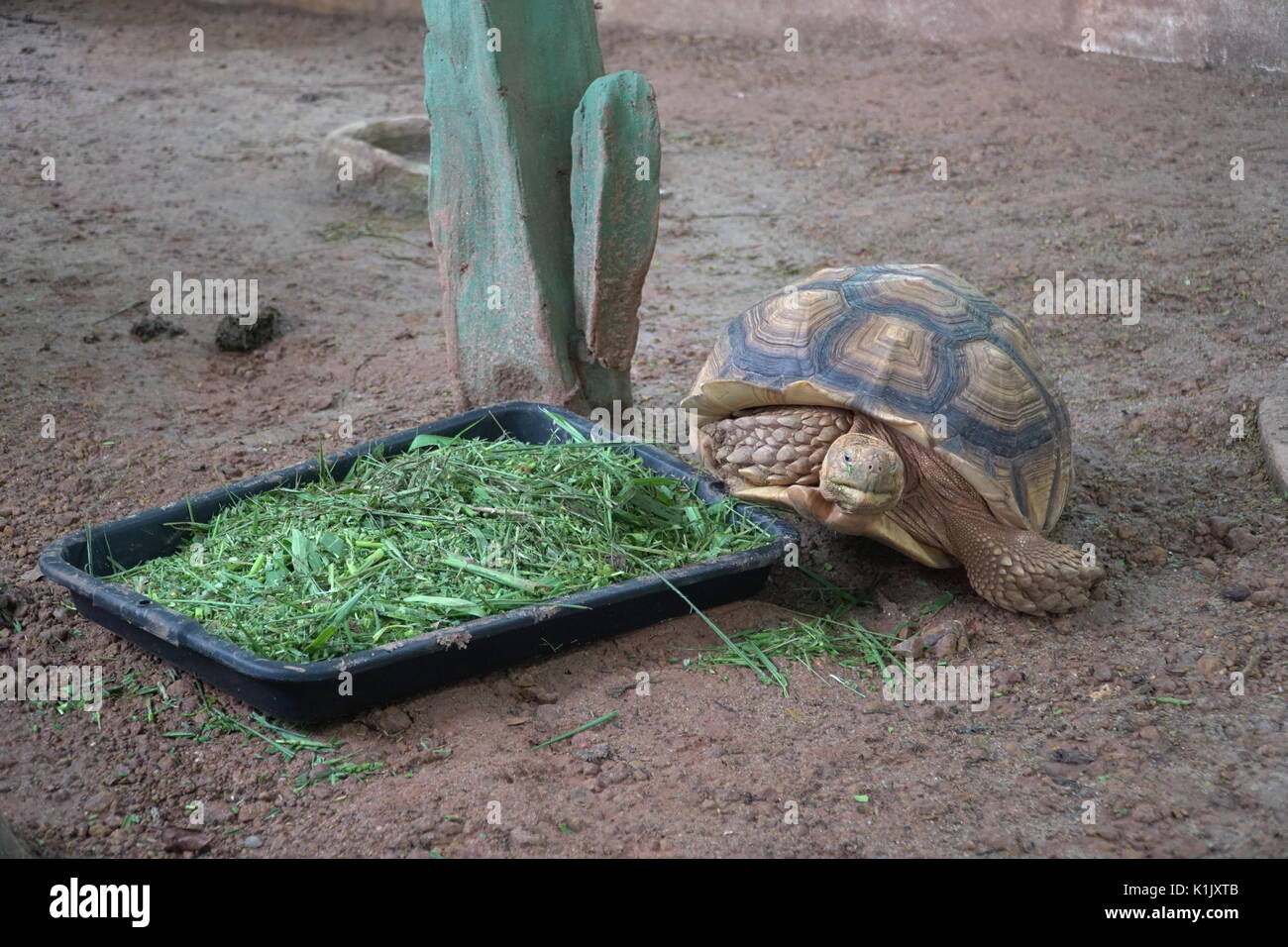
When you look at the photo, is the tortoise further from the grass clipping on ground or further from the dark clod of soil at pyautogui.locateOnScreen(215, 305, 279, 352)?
the dark clod of soil at pyautogui.locateOnScreen(215, 305, 279, 352)

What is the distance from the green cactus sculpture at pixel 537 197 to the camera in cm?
389

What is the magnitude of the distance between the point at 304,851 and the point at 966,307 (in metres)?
2.33

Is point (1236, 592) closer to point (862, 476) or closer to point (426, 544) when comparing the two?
point (862, 476)

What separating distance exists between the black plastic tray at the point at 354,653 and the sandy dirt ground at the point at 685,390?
3.2 inches

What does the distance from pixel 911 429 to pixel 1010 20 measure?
694 centimetres

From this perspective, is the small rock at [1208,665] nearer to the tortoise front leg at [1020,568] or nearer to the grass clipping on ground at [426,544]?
the tortoise front leg at [1020,568]

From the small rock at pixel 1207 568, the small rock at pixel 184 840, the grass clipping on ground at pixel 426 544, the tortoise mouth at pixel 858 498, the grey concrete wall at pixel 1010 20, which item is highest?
the grey concrete wall at pixel 1010 20

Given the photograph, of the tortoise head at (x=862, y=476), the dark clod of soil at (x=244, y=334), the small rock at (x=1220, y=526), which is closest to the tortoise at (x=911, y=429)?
the tortoise head at (x=862, y=476)

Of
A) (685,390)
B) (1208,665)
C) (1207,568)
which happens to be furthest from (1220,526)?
(685,390)

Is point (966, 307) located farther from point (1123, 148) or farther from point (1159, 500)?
point (1123, 148)

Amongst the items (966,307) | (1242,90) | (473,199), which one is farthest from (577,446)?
(1242,90)

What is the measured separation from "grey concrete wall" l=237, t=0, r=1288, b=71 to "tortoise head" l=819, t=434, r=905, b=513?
6152mm

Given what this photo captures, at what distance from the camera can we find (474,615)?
3037mm

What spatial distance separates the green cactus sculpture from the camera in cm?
389
